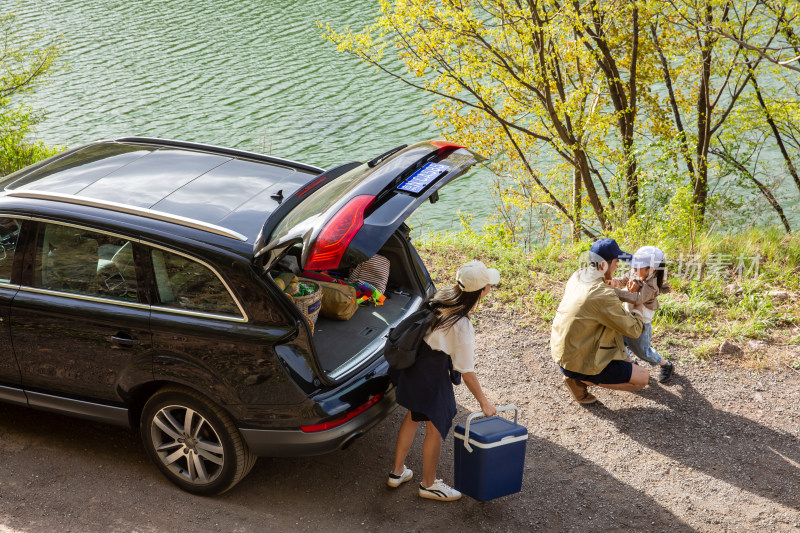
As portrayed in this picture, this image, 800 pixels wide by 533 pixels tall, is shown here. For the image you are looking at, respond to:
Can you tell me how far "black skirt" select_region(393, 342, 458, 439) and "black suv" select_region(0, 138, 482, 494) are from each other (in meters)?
0.23

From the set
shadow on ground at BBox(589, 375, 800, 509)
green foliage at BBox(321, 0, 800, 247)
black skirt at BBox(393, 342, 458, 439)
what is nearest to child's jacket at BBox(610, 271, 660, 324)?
shadow on ground at BBox(589, 375, 800, 509)

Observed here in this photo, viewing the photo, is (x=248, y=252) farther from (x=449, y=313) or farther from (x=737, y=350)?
(x=737, y=350)

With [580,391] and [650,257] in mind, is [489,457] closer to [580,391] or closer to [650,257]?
[580,391]

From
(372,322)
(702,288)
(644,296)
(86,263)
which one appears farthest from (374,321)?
(702,288)

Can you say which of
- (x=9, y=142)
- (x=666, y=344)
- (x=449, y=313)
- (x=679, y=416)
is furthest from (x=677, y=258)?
(x=9, y=142)

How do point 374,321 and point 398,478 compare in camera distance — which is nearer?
point 398,478

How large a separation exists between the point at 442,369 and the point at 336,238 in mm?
1076

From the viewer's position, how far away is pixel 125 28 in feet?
86.6

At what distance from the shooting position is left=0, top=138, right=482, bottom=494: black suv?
3945mm

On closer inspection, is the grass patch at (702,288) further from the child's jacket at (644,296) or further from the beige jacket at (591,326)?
the beige jacket at (591,326)

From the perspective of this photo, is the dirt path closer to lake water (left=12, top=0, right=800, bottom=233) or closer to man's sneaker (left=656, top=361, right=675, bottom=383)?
man's sneaker (left=656, top=361, right=675, bottom=383)

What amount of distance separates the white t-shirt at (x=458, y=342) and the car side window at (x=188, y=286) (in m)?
1.10

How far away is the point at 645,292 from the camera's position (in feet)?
18.0

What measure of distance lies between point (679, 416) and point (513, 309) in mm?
1950
